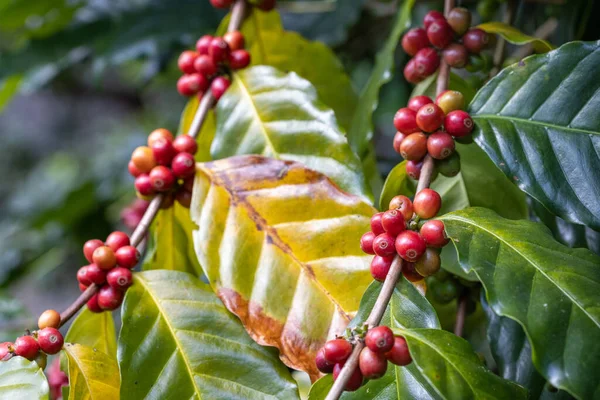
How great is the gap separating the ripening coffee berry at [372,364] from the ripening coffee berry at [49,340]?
33 centimetres

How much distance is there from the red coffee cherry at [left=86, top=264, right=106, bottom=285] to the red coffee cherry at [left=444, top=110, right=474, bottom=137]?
413 millimetres

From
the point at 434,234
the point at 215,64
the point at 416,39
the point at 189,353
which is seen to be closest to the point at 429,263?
the point at 434,234

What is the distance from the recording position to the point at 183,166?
76 centimetres

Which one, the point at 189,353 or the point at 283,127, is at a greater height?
the point at 283,127

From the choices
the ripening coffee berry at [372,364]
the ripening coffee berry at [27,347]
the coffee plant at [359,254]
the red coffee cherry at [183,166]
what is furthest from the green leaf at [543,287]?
the ripening coffee berry at [27,347]

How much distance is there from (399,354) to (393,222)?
0.41 feet

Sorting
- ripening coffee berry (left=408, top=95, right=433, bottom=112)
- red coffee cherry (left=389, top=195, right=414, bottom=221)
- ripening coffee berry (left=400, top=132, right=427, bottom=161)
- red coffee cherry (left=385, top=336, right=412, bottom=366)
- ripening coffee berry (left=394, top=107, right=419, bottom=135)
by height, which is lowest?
red coffee cherry (left=385, top=336, right=412, bottom=366)

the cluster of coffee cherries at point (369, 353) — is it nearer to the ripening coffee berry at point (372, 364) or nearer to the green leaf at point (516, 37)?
the ripening coffee berry at point (372, 364)

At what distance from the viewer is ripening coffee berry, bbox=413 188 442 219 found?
1.96 feet

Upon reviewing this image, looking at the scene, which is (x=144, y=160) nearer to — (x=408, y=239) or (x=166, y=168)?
(x=166, y=168)

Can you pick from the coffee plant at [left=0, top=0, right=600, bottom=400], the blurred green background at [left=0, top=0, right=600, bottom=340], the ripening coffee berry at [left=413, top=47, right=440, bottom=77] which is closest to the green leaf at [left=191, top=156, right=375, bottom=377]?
the coffee plant at [left=0, top=0, right=600, bottom=400]

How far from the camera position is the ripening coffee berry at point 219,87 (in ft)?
2.87

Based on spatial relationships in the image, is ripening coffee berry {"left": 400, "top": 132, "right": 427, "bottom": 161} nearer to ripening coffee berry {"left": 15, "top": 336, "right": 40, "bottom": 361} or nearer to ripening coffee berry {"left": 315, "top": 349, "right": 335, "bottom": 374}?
ripening coffee berry {"left": 315, "top": 349, "right": 335, "bottom": 374}

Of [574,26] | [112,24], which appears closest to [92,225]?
[112,24]
